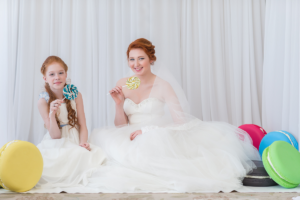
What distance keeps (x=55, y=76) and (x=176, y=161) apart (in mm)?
1287

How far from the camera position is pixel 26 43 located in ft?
11.8

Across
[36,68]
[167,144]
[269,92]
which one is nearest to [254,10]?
[269,92]

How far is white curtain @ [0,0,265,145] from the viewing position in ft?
11.8

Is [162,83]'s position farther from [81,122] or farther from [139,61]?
[81,122]

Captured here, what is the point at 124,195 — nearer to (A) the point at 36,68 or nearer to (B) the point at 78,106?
(B) the point at 78,106

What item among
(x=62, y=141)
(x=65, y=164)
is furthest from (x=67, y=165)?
(x=62, y=141)

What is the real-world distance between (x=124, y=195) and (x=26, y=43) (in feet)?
8.78

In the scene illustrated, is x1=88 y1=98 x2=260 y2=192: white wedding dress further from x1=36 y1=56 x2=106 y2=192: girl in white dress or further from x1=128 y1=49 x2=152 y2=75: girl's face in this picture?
x1=128 y1=49 x2=152 y2=75: girl's face

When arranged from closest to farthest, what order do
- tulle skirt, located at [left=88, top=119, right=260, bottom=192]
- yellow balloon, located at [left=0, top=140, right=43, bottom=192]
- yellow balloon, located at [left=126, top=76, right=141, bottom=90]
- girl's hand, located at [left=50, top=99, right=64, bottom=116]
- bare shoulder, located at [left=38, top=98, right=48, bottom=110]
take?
yellow balloon, located at [left=0, top=140, right=43, bottom=192]
tulle skirt, located at [left=88, top=119, right=260, bottom=192]
girl's hand, located at [left=50, top=99, right=64, bottom=116]
bare shoulder, located at [left=38, top=98, right=48, bottom=110]
yellow balloon, located at [left=126, top=76, right=141, bottom=90]

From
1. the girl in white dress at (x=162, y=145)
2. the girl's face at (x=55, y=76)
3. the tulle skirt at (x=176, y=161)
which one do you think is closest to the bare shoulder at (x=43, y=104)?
the girl's face at (x=55, y=76)

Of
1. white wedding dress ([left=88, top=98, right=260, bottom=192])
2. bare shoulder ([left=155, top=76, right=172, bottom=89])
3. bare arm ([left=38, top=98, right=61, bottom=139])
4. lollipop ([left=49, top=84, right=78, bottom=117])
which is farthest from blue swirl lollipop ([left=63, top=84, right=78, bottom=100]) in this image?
bare shoulder ([left=155, top=76, right=172, bottom=89])

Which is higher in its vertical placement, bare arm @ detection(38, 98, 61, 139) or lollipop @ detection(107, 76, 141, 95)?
lollipop @ detection(107, 76, 141, 95)

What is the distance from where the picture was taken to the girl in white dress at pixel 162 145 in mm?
1909

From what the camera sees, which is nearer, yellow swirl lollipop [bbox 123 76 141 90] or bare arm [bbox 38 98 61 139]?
bare arm [bbox 38 98 61 139]
